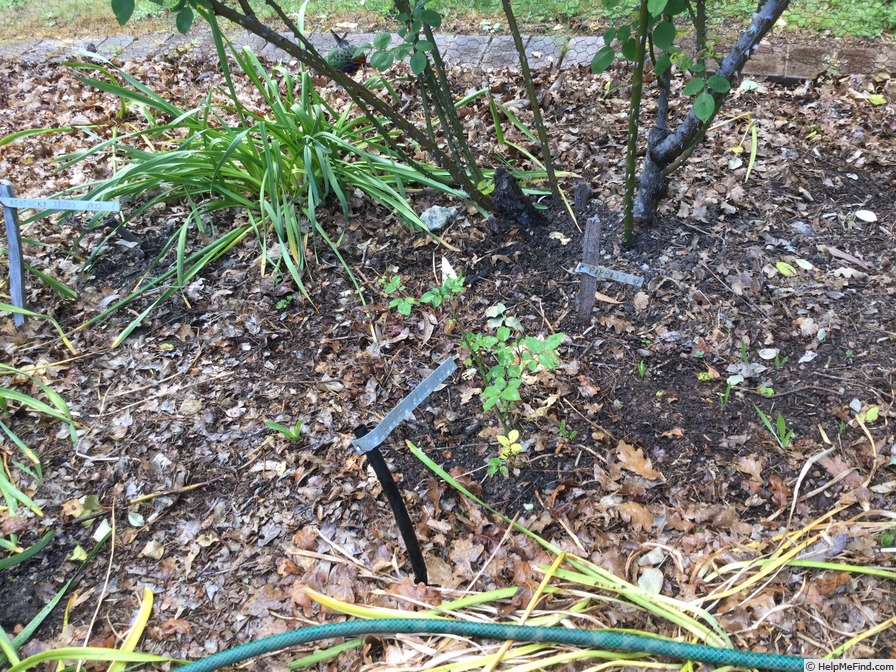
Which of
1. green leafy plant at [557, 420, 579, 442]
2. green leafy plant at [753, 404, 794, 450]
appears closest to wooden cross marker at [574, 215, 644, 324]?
green leafy plant at [557, 420, 579, 442]

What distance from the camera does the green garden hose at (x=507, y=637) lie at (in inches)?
57.9

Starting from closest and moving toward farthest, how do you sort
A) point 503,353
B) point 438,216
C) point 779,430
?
point 503,353
point 779,430
point 438,216

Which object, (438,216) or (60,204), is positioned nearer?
(60,204)

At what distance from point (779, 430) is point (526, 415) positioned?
80 cm

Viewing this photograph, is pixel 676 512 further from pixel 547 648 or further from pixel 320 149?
pixel 320 149

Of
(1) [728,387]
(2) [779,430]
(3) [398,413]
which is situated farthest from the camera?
(1) [728,387]

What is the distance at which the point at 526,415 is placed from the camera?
2.10 m

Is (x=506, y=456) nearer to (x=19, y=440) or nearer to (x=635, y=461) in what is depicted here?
(x=635, y=461)

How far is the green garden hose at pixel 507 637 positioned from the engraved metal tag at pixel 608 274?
3.51 feet

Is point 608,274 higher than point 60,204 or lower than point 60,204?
lower

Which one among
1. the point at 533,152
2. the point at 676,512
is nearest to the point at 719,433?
the point at 676,512

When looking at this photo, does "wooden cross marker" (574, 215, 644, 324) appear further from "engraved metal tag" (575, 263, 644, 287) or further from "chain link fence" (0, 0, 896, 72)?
"chain link fence" (0, 0, 896, 72)

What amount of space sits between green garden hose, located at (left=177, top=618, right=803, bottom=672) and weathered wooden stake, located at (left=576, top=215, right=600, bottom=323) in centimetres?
113

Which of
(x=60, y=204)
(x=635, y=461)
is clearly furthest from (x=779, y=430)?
(x=60, y=204)
